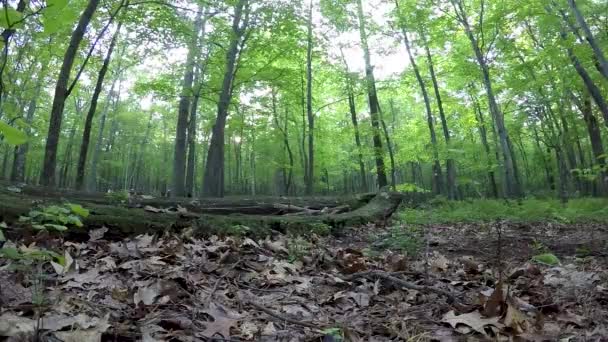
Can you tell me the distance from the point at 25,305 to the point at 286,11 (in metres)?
11.8

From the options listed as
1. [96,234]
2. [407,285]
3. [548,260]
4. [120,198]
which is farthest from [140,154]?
[407,285]

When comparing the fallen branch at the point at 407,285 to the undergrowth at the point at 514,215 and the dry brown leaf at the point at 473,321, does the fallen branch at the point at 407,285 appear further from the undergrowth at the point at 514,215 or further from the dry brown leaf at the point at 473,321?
the undergrowth at the point at 514,215

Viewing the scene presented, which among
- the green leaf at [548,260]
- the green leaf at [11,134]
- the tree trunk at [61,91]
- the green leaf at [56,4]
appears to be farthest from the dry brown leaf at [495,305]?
the tree trunk at [61,91]

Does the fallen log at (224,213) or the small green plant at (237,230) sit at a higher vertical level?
the fallen log at (224,213)

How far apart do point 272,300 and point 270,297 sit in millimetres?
75

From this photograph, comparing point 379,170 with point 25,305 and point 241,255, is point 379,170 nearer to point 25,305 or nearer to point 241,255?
point 241,255

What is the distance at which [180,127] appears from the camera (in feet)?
44.6

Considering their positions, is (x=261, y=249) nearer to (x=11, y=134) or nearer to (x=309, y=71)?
(x=11, y=134)

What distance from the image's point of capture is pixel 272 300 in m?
2.50

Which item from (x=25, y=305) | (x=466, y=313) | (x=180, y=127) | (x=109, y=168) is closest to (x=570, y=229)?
(x=466, y=313)

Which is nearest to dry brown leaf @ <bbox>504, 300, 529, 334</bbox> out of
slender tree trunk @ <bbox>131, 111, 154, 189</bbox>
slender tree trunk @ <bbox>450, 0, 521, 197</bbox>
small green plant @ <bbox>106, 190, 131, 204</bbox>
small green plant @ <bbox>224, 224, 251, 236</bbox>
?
small green plant @ <bbox>224, 224, 251, 236</bbox>

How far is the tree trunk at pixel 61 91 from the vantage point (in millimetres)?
7367

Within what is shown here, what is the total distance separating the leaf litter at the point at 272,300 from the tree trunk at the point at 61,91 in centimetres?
530

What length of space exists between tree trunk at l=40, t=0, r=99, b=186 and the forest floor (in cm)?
503
